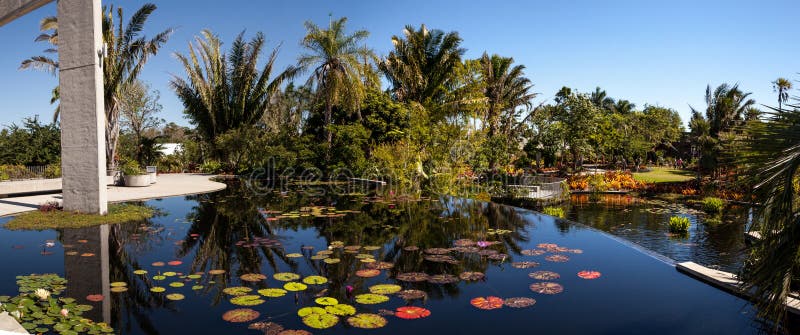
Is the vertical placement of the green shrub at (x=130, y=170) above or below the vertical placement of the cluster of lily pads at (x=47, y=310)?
above

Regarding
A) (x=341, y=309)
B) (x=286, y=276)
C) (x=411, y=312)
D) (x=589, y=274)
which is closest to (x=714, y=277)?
(x=589, y=274)

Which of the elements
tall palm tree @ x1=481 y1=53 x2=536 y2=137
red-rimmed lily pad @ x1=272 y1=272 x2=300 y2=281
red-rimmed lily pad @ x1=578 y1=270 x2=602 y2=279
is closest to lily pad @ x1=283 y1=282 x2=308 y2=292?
red-rimmed lily pad @ x1=272 y1=272 x2=300 y2=281

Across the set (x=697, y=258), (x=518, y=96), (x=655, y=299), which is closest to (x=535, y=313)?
(x=655, y=299)

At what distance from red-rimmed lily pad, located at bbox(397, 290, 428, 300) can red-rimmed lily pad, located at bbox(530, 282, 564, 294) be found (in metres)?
1.35

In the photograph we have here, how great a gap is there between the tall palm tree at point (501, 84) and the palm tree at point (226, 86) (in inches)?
538

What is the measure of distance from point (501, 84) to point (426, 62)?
9289 mm

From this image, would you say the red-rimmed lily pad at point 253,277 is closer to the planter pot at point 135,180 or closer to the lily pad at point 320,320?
the lily pad at point 320,320

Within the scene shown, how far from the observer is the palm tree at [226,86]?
24672 millimetres

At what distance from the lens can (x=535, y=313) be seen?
4461 mm

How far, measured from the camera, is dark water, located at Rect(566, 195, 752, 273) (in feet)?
27.9

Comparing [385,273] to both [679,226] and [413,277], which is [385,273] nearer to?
[413,277]

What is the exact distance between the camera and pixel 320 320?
13.7ft

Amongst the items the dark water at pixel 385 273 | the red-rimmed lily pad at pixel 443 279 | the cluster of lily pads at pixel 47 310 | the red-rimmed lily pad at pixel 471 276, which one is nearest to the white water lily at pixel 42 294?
the cluster of lily pads at pixel 47 310

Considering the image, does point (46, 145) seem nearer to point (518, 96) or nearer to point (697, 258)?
point (697, 258)
